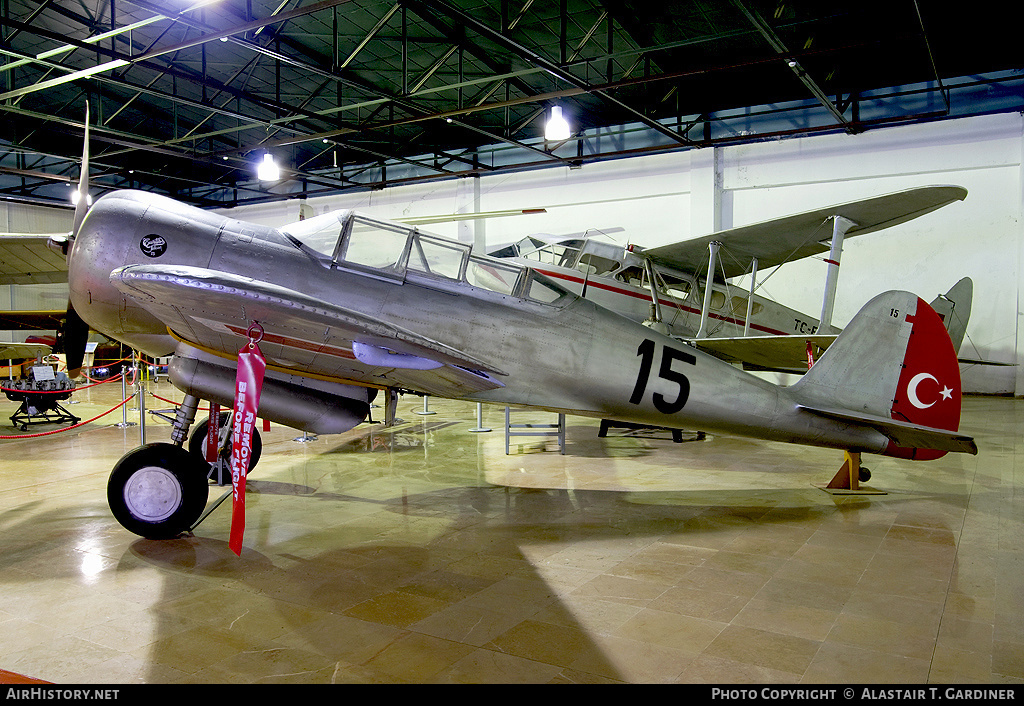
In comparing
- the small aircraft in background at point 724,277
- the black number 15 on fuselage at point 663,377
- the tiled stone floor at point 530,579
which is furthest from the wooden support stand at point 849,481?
the small aircraft in background at point 724,277

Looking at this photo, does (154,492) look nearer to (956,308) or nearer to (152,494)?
(152,494)

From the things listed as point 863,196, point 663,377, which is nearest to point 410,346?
point 663,377

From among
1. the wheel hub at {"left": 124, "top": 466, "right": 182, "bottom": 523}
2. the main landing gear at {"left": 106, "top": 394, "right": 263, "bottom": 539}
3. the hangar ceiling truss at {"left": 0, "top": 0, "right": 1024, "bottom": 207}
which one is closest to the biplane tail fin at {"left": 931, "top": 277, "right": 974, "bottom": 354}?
the hangar ceiling truss at {"left": 0, "top": 0, "right": 1024, "bottom": 207}

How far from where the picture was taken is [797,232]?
10047 millimetres

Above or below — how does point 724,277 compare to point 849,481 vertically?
above

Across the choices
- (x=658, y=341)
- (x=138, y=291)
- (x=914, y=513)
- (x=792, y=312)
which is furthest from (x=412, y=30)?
(x=914, y=513)

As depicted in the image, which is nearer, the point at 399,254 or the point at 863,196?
the point at 399,254

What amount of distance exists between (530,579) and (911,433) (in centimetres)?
356

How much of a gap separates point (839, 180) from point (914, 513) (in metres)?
12.2

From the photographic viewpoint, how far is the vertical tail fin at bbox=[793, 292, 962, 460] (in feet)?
18.7

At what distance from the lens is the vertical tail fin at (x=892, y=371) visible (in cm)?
569

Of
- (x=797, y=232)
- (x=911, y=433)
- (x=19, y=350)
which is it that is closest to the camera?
(x=911, y=433)

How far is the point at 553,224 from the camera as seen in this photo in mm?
19219
